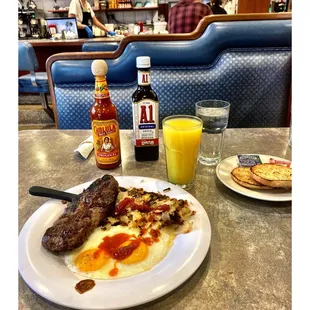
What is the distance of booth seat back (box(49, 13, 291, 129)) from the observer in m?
1.74

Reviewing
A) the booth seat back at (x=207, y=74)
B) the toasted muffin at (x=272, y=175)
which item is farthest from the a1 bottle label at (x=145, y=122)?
the booth seat back at (x=207, y=74)

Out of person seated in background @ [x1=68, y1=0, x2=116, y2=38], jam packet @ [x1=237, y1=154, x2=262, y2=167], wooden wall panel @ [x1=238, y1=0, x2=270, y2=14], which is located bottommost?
jam packet @ [x1=237, y1=154, x2=262, y2=167]

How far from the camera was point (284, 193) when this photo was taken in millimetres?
833

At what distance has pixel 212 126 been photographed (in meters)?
1.14

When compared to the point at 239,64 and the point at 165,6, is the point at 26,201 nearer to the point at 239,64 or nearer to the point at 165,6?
the point at 239,64

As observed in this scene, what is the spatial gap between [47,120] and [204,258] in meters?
4.32

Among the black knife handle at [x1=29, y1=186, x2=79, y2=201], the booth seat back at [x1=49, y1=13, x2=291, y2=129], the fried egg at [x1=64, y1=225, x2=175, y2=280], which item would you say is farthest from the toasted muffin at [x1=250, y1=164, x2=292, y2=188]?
the booth seat back at [x1=49, y1=13, x2=291, y2=129]

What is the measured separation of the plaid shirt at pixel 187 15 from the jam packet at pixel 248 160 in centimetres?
230

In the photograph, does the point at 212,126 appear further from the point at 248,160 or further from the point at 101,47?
the point at 101,47

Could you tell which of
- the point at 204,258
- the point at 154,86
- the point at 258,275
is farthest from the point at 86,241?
the point at 154,86

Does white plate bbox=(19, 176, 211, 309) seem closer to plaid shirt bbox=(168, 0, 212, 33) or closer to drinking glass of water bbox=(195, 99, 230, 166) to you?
drinking glass of water bbox=(195, 99, 230, 166)

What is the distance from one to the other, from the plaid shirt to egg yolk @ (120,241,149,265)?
278 centimetres

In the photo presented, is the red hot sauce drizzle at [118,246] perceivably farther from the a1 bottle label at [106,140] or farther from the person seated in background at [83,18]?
the person seated in background at [83,18]

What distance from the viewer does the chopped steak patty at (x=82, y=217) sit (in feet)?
2.09
